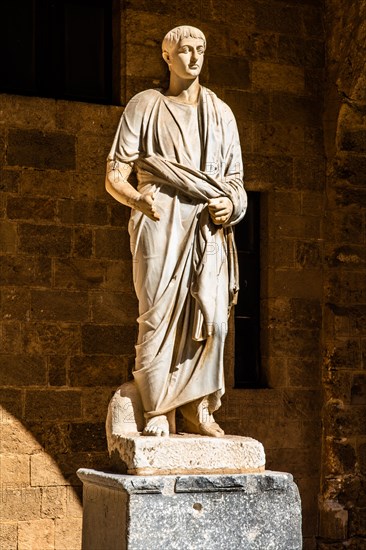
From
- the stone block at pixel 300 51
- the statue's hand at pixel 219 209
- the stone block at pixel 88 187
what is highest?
the stone block at pixel 300 51

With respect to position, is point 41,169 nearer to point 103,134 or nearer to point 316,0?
point 103,134

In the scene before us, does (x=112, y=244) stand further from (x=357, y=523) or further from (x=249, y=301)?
(x=357, y=523)

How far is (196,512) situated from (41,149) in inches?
147

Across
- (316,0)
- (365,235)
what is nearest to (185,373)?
(365,235)

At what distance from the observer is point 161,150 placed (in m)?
5.39

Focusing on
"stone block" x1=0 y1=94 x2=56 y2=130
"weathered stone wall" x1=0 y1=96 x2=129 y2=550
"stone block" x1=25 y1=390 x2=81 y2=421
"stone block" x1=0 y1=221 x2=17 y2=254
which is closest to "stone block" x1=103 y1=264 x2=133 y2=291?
"weathered stone wall" x1=0 y1=96 x2=129 y2=550

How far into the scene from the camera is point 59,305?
7883 millimetres

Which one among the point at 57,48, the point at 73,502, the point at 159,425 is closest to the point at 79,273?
the point at 73,502

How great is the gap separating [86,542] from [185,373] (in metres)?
0.91

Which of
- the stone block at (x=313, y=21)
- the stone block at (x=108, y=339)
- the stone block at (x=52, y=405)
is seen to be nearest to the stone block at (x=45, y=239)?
the stone block at (x=108, y=339)

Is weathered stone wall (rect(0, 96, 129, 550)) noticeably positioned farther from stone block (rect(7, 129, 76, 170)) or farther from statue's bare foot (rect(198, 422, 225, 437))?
statue's bare foot (rect(198, 422, 225, 437))

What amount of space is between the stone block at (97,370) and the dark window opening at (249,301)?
3.44 ft

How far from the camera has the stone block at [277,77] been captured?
870 centimetres

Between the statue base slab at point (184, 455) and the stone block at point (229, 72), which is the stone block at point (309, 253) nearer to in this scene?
the stone block at point (229, 72)
